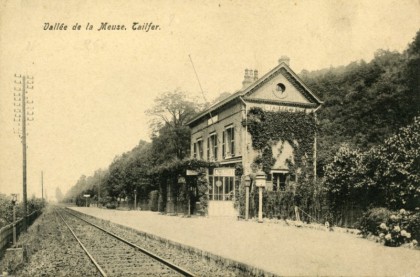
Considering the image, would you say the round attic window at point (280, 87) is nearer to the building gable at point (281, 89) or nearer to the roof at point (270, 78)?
the building gable at point (281, 89)

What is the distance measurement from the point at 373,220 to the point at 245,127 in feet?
43.4

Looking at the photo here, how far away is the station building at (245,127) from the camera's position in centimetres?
2441

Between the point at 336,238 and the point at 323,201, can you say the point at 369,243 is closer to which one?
the point at 336,238

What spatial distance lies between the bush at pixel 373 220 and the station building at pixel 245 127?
36.1 feet

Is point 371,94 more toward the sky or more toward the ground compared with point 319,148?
more toward the sky

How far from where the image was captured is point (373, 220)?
12.1 metres

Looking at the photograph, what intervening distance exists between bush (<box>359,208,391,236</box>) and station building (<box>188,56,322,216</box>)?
11.0 meters

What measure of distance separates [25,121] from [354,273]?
2109 cm

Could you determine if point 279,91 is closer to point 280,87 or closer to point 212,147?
point 280,87

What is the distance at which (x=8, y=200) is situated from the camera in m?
20.1

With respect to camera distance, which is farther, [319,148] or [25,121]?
[319,148]

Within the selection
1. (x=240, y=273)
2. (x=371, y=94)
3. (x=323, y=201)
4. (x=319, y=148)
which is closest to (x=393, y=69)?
(x=371, y=94)

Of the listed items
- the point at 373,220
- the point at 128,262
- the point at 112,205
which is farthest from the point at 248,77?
the point at 112,205

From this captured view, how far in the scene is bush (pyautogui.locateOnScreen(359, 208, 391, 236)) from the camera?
1170 cm
